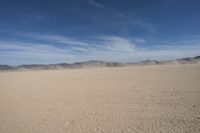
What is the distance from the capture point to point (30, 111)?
897cm

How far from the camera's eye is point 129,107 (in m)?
8.98

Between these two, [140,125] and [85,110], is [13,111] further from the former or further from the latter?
[140,125]

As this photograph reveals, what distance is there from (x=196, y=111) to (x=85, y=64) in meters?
164

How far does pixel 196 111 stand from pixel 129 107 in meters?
2.97

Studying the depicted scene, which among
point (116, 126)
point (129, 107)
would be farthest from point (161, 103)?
point (116, 126)

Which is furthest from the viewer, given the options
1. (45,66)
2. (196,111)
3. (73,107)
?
(45,66)

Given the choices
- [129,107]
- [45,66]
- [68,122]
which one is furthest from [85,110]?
[45,66]

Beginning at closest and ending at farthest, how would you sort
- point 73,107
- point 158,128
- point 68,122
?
point 158,128
point 68,122
point 73,107

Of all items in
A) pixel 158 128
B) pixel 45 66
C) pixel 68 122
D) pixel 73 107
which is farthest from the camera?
pixel 45 66

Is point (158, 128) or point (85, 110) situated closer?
point (158, 128)

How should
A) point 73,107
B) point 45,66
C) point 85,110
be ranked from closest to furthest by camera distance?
point 85,110 < point 73,107 < point 45,66

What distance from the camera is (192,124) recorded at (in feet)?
21.1

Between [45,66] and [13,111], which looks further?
[45,66]

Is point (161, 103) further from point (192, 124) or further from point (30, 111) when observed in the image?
point (30, 111)
